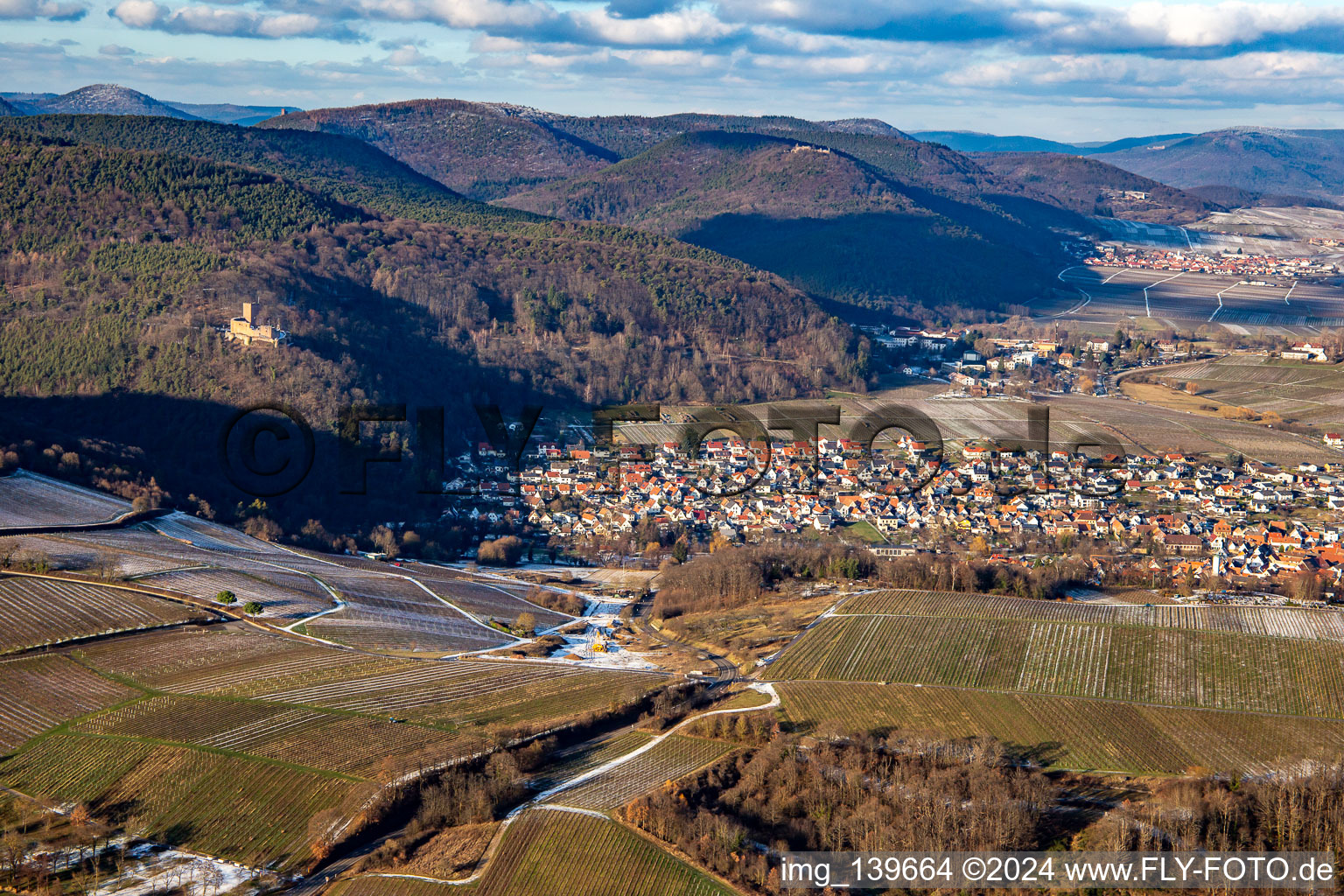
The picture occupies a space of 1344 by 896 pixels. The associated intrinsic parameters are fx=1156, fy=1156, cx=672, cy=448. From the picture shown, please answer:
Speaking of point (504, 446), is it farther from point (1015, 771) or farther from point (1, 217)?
point (1015, 771)

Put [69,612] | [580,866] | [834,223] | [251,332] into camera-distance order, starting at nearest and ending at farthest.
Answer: [580,866] → [69,612] → [251,332] → [834,223]

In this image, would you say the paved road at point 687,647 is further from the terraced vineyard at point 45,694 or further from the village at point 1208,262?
the village at point 1208,262

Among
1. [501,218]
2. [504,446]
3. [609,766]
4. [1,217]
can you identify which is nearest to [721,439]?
[504,446]

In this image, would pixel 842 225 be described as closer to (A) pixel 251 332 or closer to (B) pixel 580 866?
(A) pixel 251 332

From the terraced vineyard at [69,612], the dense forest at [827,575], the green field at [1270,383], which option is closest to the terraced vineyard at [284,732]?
the terraced vineyard at [69,612]

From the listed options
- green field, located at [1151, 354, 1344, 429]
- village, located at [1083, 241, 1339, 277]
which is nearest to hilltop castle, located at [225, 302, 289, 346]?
green field, located at [1151, 354, 1344, 429]

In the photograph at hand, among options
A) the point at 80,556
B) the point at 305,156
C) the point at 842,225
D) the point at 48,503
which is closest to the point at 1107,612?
the point at 80,556
